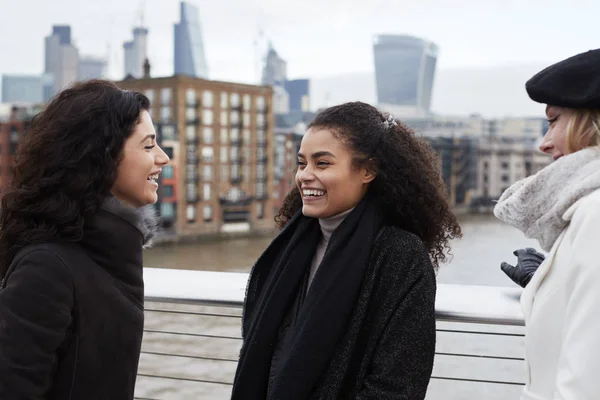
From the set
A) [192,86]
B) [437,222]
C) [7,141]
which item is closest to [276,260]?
[437,222]

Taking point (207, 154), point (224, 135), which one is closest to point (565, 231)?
point (207, 154)

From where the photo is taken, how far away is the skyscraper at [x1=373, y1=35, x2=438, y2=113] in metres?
70.8

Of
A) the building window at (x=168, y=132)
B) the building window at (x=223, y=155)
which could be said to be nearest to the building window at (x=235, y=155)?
the building window at (x=223, y=155)

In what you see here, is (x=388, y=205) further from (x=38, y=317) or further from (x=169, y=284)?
(x=169, y=284)

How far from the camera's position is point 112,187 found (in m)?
1.35

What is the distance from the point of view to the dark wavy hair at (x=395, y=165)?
4.65 feet

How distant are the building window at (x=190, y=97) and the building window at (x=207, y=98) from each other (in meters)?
0.52

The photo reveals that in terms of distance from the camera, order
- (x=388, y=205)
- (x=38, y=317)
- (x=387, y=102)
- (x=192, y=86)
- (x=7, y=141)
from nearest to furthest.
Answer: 1. (x=38, y=317)
2. (x=388, y=205)
3. (x=7, y=141)
4. (x=192, y=86)
5. (x=387, y=102)

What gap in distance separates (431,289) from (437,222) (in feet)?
0.63

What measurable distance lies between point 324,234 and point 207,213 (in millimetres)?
34456

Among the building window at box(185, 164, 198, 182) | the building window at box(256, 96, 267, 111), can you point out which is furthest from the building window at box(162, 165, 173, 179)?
the building window at box(256, 96, 267, 111)

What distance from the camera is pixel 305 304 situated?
1.37m

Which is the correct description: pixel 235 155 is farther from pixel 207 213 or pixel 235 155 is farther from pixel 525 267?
pixel 525 267

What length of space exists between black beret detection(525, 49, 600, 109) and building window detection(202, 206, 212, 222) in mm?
34534
